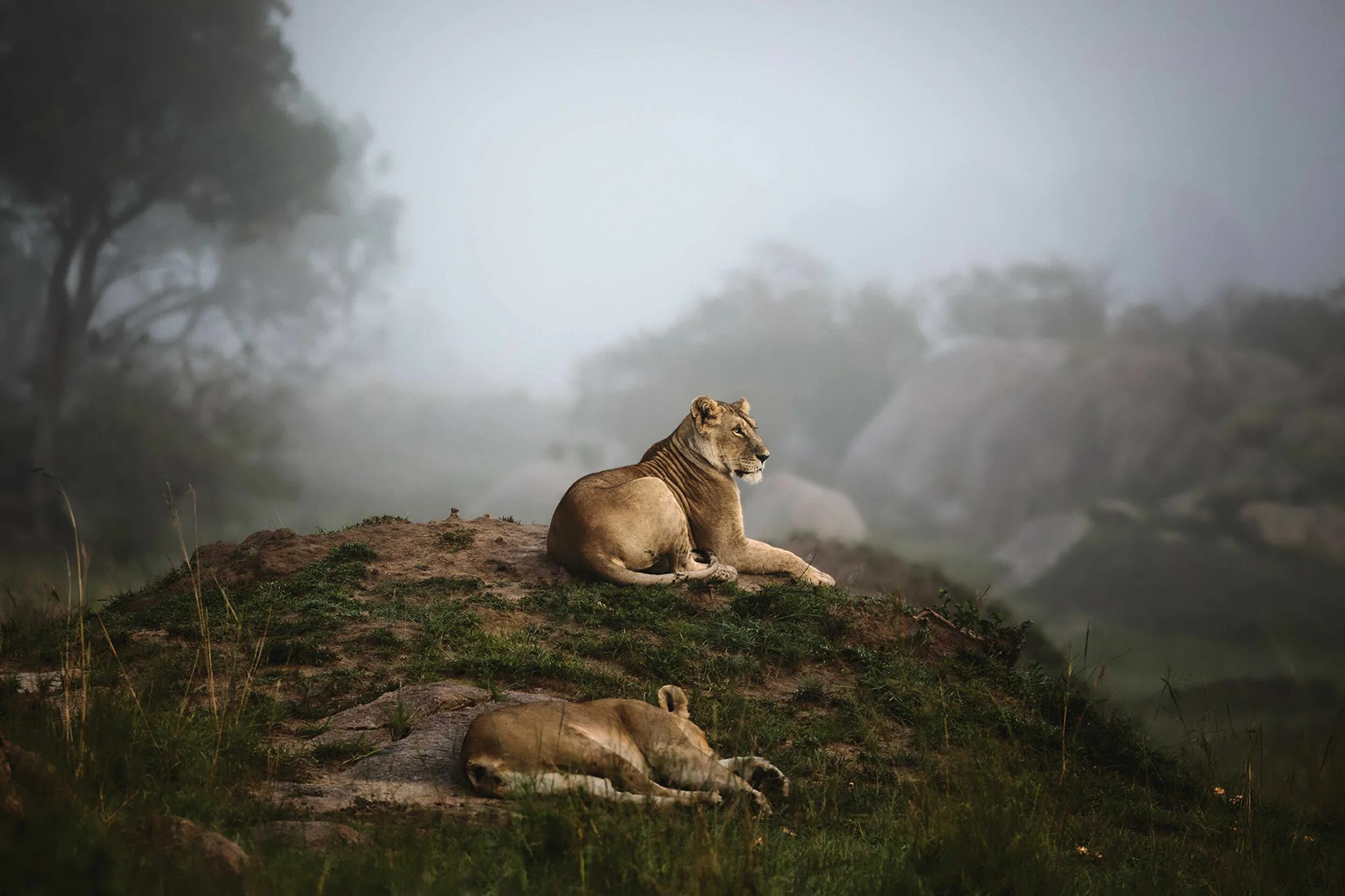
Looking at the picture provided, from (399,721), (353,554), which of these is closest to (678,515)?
(353,554)

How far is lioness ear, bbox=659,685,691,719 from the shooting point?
6734mm

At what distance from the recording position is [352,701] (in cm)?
864

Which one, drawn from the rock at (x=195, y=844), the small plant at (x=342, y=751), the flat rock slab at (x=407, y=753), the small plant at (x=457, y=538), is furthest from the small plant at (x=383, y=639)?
the rock at (x=195, y=844)

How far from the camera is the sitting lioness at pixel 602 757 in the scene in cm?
564

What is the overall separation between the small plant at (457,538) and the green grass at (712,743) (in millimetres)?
1337

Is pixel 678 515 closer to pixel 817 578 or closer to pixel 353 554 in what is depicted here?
pixel 817 578

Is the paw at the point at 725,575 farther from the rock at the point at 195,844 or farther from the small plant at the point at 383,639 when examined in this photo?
the rock at the point at 195,844

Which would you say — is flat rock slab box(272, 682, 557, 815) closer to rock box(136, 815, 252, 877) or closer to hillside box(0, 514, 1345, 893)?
hillside box(0, 514, 1345, 893)

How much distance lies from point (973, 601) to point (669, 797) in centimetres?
710

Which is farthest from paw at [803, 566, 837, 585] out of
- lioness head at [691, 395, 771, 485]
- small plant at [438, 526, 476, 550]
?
small plant at [438, 526, 476, 550]

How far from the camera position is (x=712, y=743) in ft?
24.0

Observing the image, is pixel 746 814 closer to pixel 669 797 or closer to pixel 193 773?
pixel 669 797

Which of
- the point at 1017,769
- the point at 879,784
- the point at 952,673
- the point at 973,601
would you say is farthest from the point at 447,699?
the point at 973,601

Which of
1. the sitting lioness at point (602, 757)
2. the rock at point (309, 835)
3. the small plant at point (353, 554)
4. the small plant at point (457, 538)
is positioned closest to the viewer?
the rock at point (309, 835)
